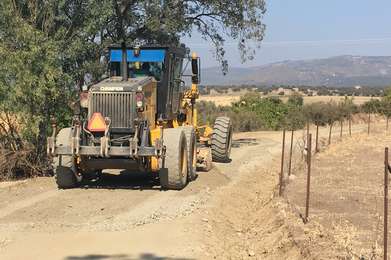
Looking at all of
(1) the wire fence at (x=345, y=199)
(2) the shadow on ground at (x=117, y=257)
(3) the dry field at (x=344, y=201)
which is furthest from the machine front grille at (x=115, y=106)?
(2) the shadow on ground at (x=117, y=257)

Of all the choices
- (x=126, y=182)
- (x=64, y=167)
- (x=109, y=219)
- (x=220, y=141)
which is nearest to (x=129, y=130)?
(x=64, y=167)

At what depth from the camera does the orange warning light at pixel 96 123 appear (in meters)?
12.2

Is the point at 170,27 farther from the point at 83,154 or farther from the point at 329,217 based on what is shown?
the point at 329,217

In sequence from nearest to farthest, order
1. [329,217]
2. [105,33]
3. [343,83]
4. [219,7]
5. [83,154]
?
[329,217] → [83,154] → [105,33] → [219,7] → [343,83]

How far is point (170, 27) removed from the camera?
63.0 feet

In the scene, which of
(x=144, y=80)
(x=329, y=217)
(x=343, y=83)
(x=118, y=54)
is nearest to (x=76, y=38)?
(x=118, y=54)

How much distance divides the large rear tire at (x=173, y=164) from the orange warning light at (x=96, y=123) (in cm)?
123

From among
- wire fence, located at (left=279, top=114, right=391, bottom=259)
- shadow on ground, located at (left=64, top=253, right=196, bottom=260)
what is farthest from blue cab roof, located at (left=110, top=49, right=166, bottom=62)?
shadow on ground, located at (left=64, top=253, right=196, bottom=260)

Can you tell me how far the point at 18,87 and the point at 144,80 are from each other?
266cm

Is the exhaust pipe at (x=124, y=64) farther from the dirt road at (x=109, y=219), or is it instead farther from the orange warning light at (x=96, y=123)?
the dirt road at (x=109, y=219)

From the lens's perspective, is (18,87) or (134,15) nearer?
Answer: (18,87)

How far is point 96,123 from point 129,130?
637 mm

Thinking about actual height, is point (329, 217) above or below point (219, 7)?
below

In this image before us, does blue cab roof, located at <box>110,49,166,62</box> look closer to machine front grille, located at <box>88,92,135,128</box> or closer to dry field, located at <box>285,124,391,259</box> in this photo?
machine front grille, located at <box>88,92,135,128</box>
